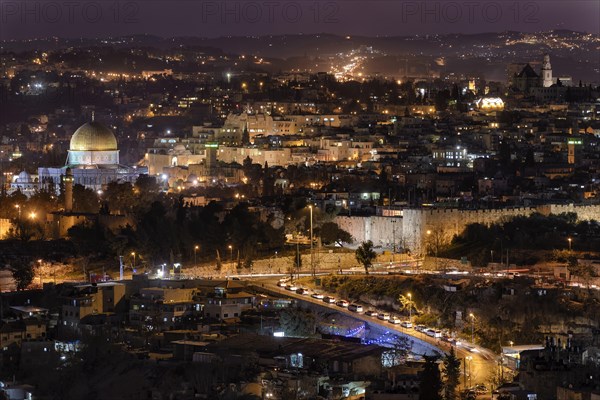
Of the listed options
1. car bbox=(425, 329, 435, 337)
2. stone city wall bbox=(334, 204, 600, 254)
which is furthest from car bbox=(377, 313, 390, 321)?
stone city wall bbox=(334, 204, 600, 254)

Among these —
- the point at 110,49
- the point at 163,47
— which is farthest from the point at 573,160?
the point at 163,47

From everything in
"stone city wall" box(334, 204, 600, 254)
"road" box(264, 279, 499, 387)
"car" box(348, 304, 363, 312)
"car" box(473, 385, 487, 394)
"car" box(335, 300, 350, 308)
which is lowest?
"car" box(473, 385, 487, 394)

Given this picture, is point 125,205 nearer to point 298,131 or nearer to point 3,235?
point 3,235

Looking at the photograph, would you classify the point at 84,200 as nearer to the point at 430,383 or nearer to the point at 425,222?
the point at 425,222

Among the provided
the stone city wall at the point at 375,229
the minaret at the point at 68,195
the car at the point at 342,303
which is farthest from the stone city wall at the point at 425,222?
the minaret at the point at 68,195

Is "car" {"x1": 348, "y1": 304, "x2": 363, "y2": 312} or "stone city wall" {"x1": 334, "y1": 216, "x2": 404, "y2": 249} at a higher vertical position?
"stone city wall" {"x1": 334, "y1": 216, "x2": 404, "y2": 249}

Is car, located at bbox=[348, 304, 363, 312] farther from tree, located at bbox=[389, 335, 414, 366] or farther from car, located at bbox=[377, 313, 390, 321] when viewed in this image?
tree, located at bbox=[389, 335, 414, 366]

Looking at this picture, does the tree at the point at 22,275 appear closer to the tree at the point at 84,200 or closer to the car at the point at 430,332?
the tree at the point at 84,200
